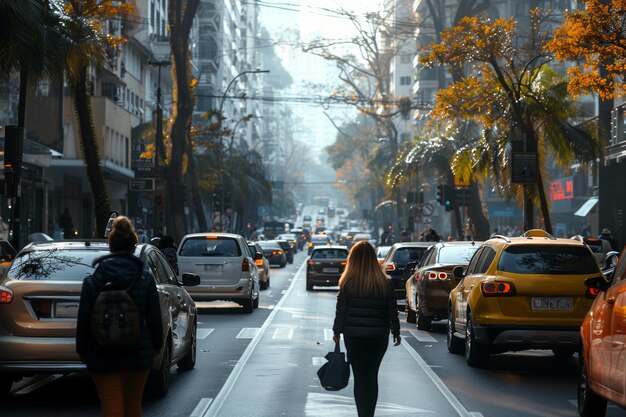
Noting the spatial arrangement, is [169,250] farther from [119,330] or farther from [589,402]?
[119,330]

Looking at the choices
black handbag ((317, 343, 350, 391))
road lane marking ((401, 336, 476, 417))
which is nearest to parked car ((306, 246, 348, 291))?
road lane marking ((401, 336, 476, 417))

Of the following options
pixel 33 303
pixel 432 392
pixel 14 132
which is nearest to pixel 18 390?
pixel 33 303

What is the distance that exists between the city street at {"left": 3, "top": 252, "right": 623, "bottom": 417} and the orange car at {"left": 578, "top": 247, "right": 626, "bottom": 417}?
30.0 inches

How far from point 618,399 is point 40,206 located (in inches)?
1680

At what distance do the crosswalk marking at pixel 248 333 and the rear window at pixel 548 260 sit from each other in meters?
6.64

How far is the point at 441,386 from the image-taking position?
1452 cm

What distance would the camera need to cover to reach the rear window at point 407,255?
1180 inches

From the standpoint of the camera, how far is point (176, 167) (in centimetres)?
4634

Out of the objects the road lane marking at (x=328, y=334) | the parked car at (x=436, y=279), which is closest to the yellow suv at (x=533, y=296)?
the road lane marking at (x=328, y=334)

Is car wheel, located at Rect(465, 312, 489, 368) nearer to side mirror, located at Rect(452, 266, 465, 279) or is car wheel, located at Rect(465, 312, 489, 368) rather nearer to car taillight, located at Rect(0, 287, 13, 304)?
side mirror, located at Rect(452, 266, 465, 279)

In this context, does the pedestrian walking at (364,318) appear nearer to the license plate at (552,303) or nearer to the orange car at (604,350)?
the orange car at (604,350)

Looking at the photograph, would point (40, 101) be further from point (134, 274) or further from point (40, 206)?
point (134, 274)

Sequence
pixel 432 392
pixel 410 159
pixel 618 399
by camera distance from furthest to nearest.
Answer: pixel 410 159
pixel 432 392
pixel 618 399

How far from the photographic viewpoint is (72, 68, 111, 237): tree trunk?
32.4 metres
